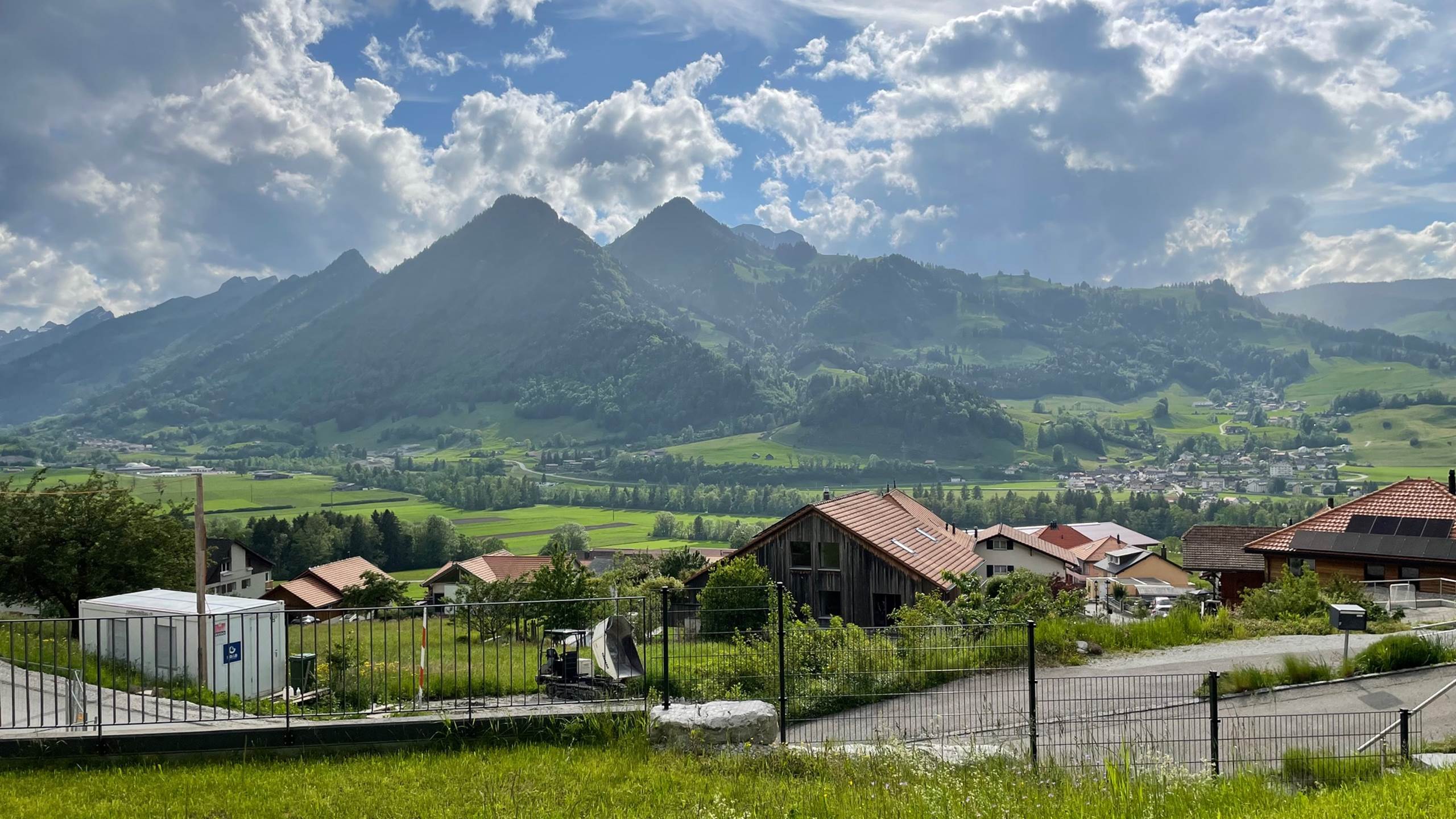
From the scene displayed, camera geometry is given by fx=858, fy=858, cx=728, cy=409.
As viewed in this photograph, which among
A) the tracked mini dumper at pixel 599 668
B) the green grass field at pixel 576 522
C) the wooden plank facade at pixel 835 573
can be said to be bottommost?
the green grass field at pixel 576 522

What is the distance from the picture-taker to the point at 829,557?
3494 centimetres

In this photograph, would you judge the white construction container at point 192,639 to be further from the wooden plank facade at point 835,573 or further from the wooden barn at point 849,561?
the wooden barn at point 849,561

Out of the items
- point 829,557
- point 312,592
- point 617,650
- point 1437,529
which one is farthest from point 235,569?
point 1437,529

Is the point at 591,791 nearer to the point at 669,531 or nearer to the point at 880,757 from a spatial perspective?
the point at 880,757

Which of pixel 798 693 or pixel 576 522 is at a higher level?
pixel 798 693

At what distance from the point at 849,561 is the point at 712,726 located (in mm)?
26148

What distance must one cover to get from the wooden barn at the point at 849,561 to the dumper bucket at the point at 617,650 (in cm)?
2271

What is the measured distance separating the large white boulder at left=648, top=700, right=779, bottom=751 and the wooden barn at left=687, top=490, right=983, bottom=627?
23901 millimetres

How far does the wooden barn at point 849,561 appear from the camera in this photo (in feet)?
110

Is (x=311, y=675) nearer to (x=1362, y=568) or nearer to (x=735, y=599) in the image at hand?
(x=735, y=599)

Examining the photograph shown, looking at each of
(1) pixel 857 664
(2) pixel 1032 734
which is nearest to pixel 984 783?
(2) pixel 1032 734

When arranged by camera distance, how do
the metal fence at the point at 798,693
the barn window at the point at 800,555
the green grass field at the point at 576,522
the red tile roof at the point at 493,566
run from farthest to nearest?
1. the green grass field at the point at 576,522
2. the red tile roof at the point at 493,566
3. the barn window at the point at 800,555
4. the metal fence at the point at 798,693

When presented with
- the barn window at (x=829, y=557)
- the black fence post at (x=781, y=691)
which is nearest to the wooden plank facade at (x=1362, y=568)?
the barn window at (x=829, y=557)

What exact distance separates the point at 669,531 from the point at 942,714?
14763cm
